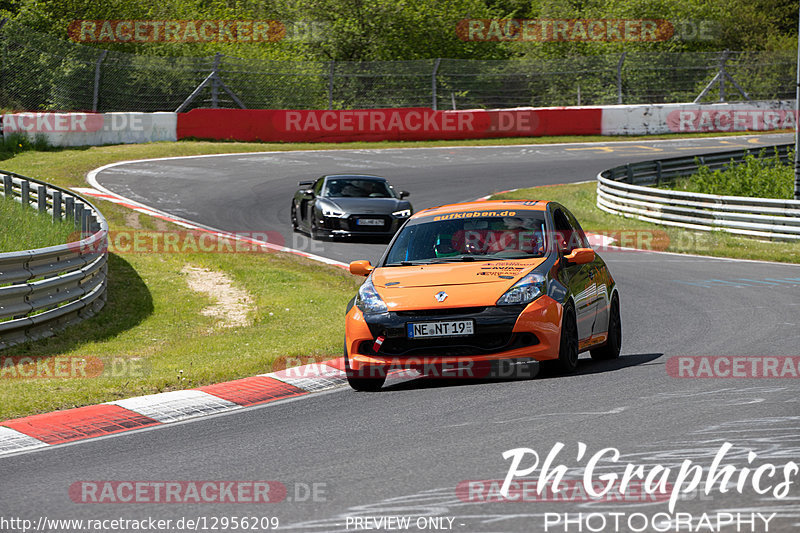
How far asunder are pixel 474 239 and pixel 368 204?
11.4 metres

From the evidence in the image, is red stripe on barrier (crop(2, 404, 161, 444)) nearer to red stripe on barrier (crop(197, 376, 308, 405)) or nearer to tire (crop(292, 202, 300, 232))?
red stripe on barrier (crop(197, 376, 308, 405))

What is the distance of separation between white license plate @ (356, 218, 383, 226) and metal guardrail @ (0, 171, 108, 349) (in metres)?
5.89

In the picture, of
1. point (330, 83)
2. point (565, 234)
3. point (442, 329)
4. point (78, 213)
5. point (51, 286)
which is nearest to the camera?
point (442, 329)

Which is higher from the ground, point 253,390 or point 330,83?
point 330,83

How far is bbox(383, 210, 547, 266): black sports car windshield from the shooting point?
9.77 m

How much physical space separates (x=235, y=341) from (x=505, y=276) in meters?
4.09

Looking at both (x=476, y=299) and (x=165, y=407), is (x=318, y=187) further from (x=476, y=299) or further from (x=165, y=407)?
(x=165, y=407)

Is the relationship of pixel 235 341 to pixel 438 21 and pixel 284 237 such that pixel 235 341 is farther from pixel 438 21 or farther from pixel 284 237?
pixel 438 21

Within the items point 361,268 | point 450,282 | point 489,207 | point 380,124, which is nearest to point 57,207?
point 361,268

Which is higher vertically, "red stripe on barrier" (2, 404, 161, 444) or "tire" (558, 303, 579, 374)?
"tire" (558, 303, 579, 374)

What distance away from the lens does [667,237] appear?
24359mm

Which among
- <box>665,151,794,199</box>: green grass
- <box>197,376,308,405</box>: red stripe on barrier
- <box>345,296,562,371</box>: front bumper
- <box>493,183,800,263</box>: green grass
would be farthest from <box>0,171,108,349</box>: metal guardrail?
<box>665,151,794,199</box>: green grass

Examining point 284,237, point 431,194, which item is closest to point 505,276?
point 284,237

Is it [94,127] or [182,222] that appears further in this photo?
[94,127]
